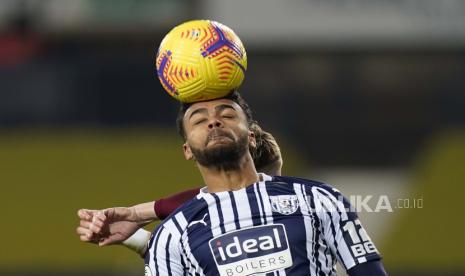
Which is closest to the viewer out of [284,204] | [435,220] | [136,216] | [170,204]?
[284,204]

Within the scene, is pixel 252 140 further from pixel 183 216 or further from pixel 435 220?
pixel 435 220

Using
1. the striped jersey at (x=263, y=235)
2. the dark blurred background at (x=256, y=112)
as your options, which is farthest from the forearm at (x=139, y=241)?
the dark blurred background at (x=256, y=112)

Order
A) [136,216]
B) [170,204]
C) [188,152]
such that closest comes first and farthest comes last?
[188,152], [136,216], [170,204]

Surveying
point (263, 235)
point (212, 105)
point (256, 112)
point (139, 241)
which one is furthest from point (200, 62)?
point (256, 112)

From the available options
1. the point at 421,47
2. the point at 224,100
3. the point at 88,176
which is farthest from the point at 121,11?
the point at 224,100

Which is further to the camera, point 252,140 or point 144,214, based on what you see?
point 144,214

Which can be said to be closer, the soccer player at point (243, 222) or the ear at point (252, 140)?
the soccer player at point (243, 222)

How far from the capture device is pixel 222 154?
4.49m

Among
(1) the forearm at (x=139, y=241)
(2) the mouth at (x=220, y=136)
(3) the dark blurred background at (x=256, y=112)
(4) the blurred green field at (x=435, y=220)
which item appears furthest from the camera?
(3) the dark blurred background at (x=256, y=112)

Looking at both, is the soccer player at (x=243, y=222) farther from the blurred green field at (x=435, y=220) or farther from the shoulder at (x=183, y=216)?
the blurred green field at (x=435, y=220)

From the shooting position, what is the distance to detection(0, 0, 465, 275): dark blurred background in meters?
12.2

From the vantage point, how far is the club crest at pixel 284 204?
177 inches

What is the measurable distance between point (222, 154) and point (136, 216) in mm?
522

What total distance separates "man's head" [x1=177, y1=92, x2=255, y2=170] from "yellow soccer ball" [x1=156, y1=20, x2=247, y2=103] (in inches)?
2.0
